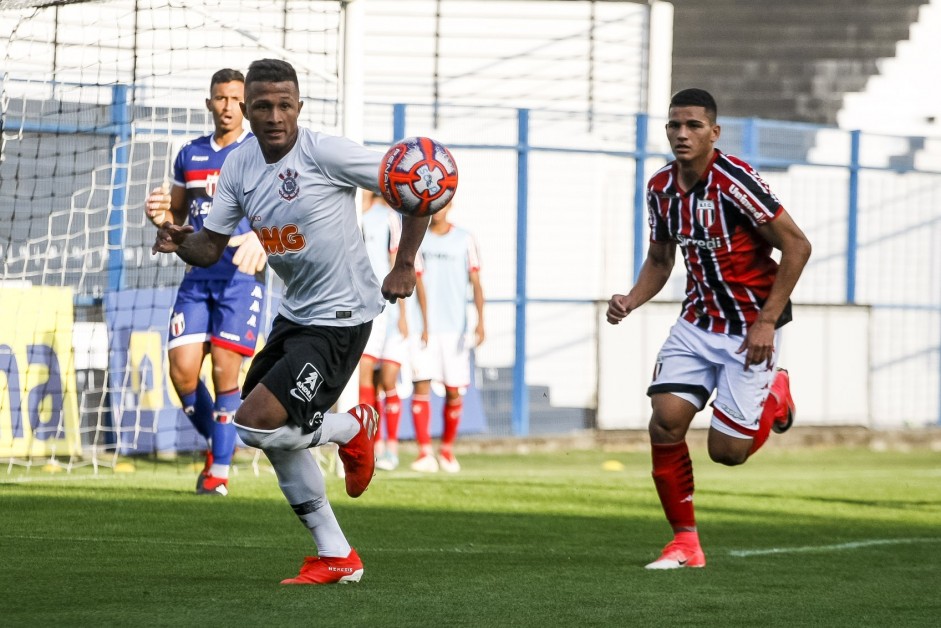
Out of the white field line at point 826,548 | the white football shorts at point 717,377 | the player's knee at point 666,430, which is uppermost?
the white football shorts at point 717,377

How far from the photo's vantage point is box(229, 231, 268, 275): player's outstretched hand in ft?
Result: 31.5

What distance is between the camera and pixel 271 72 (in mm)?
6254

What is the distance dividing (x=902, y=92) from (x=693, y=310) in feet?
63.2

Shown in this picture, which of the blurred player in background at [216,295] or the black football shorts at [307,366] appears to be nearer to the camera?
the black football shorts at [307,366]

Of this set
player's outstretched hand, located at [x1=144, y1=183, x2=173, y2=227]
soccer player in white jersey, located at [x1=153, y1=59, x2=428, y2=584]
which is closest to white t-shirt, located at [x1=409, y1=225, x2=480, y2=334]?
player's outstretched hand, located at [x1=144, y1=183, x2=173, y2=227]

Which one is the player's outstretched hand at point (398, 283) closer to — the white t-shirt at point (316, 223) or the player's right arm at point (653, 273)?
the white t-shirt at point (316, 223)

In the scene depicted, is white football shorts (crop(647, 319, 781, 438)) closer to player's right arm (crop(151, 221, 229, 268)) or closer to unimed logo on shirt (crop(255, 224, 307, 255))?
unimed logo on shirt (crop(255, 224, 307, 255))

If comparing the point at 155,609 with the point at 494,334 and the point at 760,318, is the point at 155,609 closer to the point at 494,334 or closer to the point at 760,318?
the point at 760,318

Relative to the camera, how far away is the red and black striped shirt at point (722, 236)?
7.16 metres

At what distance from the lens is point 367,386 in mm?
12758

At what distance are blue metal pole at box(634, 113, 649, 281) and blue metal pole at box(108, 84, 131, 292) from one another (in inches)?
226

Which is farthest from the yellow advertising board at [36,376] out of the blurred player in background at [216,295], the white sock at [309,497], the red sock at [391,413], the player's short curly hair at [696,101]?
the player's short curly hair at [696,101]

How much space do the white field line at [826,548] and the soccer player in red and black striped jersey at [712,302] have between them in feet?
1.90

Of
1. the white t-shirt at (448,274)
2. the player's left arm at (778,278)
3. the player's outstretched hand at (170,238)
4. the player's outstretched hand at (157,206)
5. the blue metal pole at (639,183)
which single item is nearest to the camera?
the player's outstretched hand at (170,238)
